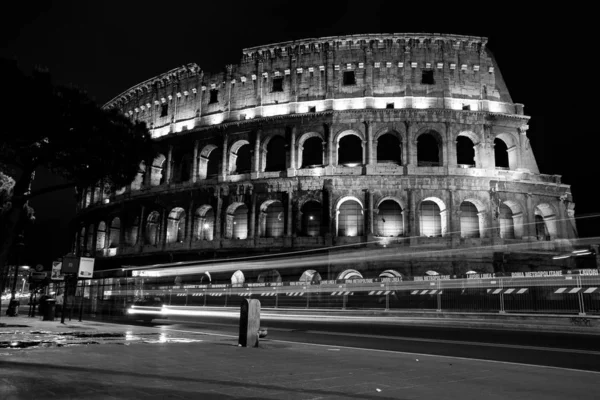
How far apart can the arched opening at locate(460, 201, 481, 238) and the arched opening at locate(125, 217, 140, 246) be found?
2164cm

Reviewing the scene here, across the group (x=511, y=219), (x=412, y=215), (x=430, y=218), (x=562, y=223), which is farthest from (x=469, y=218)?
(x=562, y=223)

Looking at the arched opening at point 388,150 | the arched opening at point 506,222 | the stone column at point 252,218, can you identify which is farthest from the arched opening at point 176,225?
the arched opening at point 506,222

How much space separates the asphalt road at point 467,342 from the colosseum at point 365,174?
46.5ft

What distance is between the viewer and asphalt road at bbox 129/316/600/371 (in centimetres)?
777

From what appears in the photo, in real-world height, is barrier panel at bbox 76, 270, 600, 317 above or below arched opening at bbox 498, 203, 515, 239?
below

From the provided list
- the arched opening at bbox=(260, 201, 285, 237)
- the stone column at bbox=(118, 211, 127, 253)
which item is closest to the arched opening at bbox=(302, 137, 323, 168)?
the arched opening at bbox=(260, 201, 285, 237)

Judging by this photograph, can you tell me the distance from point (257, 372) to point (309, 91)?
26.6 meters

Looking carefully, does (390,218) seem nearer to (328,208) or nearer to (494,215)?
(328,208)

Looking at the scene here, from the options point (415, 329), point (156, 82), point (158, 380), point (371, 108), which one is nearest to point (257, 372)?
point (158, 380)

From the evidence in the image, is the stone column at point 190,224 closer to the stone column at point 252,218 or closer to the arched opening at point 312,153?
the stone column at point 252,218

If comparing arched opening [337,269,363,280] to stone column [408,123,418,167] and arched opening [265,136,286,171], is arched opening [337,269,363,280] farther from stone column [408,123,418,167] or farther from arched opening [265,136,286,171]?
arched opening [265,136,286,171]

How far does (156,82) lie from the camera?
119 ft

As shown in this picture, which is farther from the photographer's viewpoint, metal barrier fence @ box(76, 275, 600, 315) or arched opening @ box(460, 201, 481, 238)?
arched opening @ box(460, 201, 481, 238)

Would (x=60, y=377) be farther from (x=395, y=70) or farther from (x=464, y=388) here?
(x=395, y=70)
